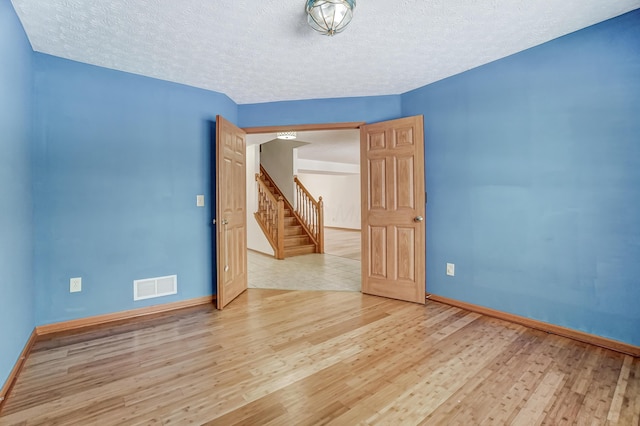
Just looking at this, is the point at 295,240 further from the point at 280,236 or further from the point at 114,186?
the point at 114,186

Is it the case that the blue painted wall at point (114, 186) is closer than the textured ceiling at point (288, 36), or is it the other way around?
the textured ceiling at point (288, 36)

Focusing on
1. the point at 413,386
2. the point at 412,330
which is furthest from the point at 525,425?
the point at 412,330

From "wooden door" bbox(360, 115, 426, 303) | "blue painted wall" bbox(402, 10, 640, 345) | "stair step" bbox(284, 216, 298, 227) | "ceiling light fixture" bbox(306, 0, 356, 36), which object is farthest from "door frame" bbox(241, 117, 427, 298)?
"stair step" bbox(284, 216, 298, 227)

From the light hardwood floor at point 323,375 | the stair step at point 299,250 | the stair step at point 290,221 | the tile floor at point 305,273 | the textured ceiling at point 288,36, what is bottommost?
the light hardwood floor at point 323,375

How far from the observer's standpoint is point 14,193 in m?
1.96

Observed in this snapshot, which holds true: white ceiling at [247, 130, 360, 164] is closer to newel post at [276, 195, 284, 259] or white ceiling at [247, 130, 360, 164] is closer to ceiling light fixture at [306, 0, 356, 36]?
newel post at [276, 195, 284, 259]

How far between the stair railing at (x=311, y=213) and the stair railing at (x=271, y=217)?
0.87 meters

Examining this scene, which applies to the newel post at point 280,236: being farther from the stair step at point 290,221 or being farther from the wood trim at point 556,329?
the wood trim at point 556,329

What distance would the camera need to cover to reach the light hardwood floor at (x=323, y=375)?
1.49m

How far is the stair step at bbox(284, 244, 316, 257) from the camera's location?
5.99 metres

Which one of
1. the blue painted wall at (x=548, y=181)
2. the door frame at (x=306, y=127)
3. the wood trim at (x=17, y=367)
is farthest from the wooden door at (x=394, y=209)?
the wood trim at (x=17, y=367)

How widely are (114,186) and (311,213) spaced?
4.52 meters

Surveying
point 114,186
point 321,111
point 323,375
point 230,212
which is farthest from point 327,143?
point 323,375

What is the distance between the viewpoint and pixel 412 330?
2475mm
